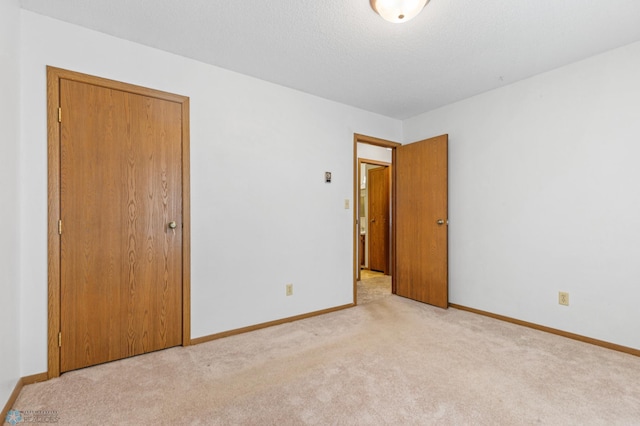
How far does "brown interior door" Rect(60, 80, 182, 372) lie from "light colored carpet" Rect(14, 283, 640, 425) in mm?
212

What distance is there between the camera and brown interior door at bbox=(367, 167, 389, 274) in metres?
5.64

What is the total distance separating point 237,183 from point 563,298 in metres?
3.06

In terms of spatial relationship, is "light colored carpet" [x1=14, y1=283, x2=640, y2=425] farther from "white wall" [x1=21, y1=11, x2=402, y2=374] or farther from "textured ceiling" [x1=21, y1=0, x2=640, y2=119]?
"textured ceiling" [x1=21, y1=0, x2=640, y2=119]

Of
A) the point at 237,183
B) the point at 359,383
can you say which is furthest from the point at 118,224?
the point at 359,383

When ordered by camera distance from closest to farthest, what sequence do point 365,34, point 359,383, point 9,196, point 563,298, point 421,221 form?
point 9,196 < point 359,383 < point 365,34 < point 563,298 < point 421,221

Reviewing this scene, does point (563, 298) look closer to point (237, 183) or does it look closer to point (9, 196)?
point (237, 183)

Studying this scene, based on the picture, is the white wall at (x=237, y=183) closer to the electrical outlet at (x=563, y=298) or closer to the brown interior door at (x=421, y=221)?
the brown interior door at (x=421, y=221)

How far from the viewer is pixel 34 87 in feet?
6.41

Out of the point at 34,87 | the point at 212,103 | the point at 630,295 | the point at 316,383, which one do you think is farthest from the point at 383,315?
the point at 34,87

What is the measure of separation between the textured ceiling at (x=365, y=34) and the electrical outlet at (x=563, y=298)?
2.01 metres

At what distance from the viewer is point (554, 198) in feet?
9.00

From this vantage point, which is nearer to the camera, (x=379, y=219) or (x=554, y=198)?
(x=554, y=198)

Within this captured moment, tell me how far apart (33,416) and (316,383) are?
1.52 meters

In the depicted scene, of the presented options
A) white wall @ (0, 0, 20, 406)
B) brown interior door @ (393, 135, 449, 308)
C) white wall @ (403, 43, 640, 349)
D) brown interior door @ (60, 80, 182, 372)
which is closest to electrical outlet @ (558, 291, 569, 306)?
white wall @ (403, 43, 640, 349)
